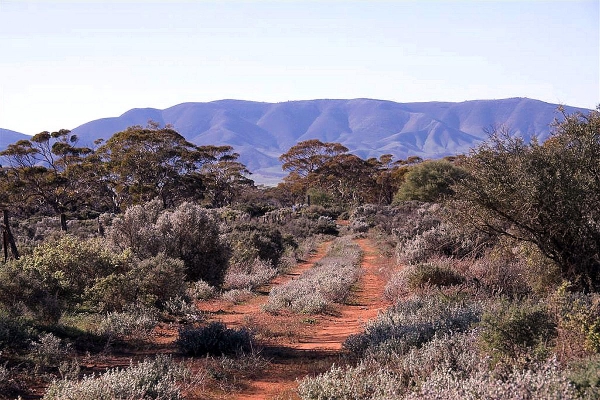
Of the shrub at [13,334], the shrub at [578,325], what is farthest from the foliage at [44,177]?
the shrub at [578,325]

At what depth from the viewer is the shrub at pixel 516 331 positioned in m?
6.23

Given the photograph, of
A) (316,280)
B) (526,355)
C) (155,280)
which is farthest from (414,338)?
(316,280)

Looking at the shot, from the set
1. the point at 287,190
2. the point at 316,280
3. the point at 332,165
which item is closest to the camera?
the point at 316,280

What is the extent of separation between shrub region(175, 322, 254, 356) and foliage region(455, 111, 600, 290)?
5.21 m

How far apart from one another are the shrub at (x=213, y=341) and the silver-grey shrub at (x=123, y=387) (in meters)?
2.08

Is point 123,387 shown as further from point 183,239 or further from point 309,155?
point 309,155

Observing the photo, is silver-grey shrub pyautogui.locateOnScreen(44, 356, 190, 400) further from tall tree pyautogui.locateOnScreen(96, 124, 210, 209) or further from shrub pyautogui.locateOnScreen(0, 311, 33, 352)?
tall tree pyautogui.locateOnScreen(96, 124, 210, 209)

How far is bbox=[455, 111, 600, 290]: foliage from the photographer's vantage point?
10242 mm

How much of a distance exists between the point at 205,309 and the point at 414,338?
6661mm

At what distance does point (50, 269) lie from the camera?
11906 millimetres

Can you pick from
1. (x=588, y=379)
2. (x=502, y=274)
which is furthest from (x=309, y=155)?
(x=588, y=379)

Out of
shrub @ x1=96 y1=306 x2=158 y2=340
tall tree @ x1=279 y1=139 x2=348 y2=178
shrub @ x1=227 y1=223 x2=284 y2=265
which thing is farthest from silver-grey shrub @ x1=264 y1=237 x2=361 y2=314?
tall tree @ x1=279 y1=139 x2=348 y2=178

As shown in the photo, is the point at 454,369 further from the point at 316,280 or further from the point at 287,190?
the point at 287,190

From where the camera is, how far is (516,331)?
6531 millimetres
